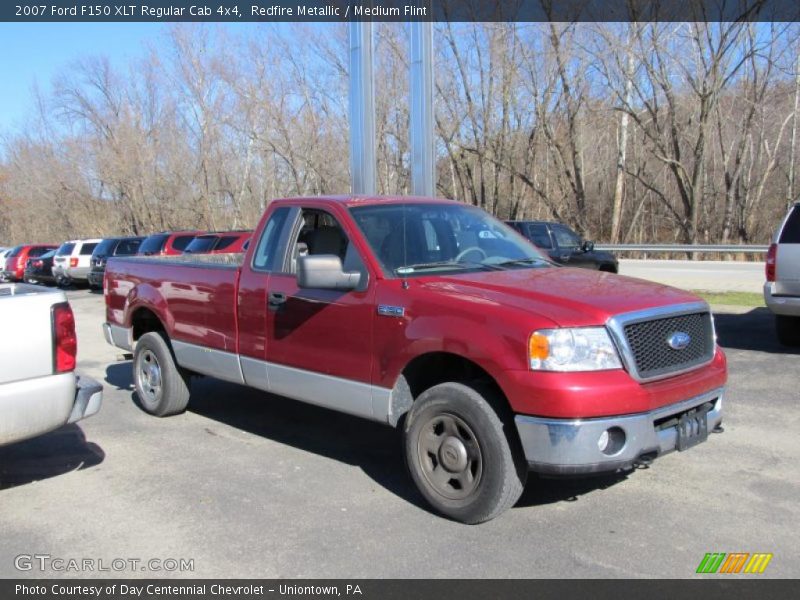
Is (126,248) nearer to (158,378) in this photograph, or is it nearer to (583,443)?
(158,378)

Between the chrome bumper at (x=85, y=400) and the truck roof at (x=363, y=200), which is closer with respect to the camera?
the chrome bumper at (x=85, y=400)

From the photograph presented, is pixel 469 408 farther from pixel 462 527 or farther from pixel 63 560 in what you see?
pixel 63 560

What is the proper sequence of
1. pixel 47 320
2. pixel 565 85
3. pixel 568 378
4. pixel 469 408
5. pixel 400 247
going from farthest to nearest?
pixel 565 85 < pixel 400 247 < pixel 47 320 < pixel 469 408 < pixel 568 378

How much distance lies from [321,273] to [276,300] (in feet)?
2.98

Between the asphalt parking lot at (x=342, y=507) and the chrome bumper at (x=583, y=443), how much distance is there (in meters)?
0.48

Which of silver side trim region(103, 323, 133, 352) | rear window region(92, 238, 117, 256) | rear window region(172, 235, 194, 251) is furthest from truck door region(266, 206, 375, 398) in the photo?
rear window region(92, 238, 117, 256)

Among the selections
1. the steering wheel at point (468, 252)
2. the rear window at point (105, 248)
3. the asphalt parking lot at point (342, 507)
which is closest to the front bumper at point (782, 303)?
the asphalt parking lot at point (342, 507)

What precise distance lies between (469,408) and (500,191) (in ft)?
120

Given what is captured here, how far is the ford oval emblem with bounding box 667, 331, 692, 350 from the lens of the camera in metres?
4.23

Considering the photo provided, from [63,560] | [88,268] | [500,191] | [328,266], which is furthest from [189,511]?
[500,191]

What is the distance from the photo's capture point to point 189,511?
455 cm

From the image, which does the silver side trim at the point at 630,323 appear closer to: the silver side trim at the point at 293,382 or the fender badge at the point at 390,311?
the fender badge at the point at 390,311

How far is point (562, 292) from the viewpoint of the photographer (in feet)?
14.1

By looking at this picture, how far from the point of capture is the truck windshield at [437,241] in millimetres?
4992
